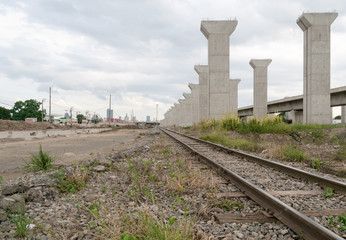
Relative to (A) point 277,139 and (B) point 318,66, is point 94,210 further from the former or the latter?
(B) point 318,66

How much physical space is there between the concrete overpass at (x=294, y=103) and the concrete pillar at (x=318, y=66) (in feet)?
19.8

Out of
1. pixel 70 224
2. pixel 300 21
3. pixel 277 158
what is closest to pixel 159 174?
pixel 70 224

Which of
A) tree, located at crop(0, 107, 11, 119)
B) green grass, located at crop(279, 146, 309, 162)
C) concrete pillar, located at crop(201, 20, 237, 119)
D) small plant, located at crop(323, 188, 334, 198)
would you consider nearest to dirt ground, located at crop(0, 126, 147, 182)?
small plant, located at crop(323, 188, 334, 198)

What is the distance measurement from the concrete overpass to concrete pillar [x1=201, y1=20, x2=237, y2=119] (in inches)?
339

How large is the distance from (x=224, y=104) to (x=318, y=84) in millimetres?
9292

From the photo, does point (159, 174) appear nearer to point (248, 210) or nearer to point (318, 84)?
point (248, 210)

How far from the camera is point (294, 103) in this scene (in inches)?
1683

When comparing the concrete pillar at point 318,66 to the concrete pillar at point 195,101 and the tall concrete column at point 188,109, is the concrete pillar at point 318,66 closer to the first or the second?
the concrete pillar at point 195,101

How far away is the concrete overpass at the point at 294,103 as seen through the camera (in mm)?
31016

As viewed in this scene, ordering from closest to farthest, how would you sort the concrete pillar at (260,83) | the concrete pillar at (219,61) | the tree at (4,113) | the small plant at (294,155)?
the small plant at (294,155) → the concrete pillar at (219,61) → the concrete pillar at (260,83) → the tree at (4,113)

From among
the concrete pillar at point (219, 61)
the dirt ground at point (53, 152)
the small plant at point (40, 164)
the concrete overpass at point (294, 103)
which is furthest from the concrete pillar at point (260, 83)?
the small plant at point (40, 164)

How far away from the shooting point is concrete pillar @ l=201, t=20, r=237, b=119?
25.8m

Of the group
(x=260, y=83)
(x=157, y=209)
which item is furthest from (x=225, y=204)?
(x=260, y=83)

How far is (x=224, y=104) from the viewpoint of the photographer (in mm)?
26031
